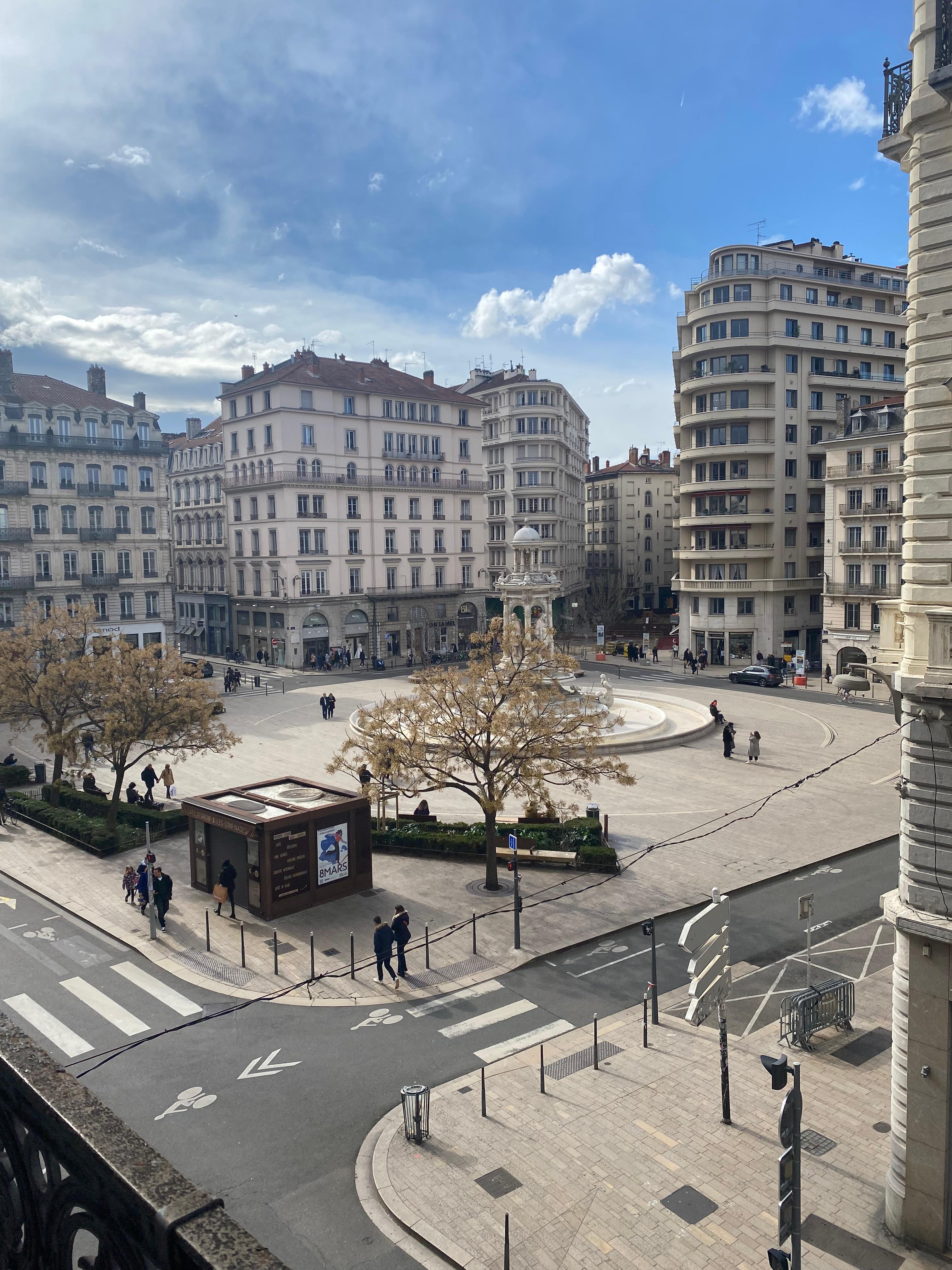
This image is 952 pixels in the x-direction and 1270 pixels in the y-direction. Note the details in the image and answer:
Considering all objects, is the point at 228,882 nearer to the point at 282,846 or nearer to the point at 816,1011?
the point at 282,846

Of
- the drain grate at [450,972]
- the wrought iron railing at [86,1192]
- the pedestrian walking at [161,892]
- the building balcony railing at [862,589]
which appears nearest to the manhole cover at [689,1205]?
the drain grate at [450,972]

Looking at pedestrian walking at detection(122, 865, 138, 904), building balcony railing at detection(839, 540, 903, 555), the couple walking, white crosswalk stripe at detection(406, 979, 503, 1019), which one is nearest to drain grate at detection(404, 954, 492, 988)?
the couple walking

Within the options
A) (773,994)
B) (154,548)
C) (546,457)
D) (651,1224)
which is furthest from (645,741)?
(546,457)

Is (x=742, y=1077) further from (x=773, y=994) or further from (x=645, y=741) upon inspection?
(x=645, y=741)

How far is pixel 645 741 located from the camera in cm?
4041

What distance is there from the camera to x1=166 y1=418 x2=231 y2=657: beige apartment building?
257 ft

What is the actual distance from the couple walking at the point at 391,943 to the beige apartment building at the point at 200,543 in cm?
6074

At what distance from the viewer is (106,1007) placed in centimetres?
1802

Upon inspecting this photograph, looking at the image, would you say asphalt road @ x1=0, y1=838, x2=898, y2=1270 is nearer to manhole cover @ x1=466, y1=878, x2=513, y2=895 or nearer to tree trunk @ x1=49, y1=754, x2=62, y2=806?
manhole cover @ x1=466, y1=878, x2=513, y2=895

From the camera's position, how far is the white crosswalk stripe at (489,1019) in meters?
16.9

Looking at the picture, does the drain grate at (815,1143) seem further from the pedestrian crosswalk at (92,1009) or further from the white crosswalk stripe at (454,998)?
the pedestrian crosswalk at (92,1009)

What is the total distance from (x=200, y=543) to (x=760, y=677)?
5115 centimetres

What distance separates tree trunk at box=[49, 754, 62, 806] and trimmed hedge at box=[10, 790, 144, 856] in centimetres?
48

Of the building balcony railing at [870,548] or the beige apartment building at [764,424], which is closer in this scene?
the building balcony railing at [870,548]
